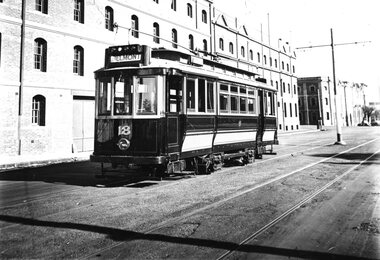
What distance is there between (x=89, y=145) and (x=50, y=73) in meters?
5.72

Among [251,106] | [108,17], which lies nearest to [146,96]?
[251,106]

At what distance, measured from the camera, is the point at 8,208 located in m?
6.78

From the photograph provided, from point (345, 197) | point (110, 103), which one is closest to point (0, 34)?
point (110, 103)

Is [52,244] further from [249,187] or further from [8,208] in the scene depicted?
[249,187]

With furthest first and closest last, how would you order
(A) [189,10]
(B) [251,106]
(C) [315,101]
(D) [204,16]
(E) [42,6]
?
(C) [315,101], (D) [204,16], (A) [189,10], (E) [42,6], (B) [251,106]

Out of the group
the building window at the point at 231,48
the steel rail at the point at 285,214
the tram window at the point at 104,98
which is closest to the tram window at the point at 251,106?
the steel rail at the point at 285,214

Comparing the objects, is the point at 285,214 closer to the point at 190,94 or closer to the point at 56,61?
the point at 190,94

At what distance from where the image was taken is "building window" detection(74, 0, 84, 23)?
73.2 ft

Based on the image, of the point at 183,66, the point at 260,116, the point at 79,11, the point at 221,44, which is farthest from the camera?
the point at 221,44

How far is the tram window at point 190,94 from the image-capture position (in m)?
9.47

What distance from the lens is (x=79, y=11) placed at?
2247 cm

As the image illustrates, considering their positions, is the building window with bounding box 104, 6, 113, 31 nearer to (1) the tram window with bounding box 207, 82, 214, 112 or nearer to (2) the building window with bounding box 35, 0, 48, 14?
(2) the building window with bounding box 35, 0, 48, 14

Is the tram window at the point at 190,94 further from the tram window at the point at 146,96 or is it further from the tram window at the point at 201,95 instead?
the tram window at the point at 146,96

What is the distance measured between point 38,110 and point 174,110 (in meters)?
14.4
